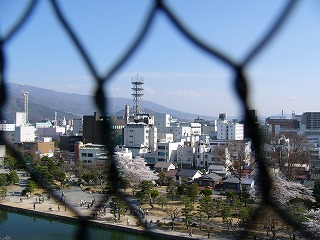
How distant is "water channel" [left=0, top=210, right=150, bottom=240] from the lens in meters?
4.32

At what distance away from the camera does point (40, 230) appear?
4.68m

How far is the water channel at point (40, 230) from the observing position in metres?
4.32

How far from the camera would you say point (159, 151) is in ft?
32.7

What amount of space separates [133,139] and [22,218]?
4879mm

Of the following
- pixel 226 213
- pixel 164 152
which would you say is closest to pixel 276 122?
pixel 226 213

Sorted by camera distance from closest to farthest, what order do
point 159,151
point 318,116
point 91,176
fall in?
point 91,176, point 318,116, point 159,151

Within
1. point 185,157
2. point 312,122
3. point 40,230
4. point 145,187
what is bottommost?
point 40,230

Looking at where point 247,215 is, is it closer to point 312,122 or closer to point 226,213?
point 226,213

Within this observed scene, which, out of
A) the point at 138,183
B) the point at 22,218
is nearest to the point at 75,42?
the point at 22,218

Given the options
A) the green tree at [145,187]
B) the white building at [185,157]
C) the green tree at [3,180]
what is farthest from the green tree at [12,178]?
the white building at [185,157]

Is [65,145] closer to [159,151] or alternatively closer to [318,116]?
[159,151]

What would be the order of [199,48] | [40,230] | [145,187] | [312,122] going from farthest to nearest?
[312,122]
[145,187]
[40,230]
[199,48]

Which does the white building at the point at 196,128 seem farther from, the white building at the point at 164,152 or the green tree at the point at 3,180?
the green tree at the point at 3,180

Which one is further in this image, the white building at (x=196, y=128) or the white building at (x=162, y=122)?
the white building at (x=162, y=122)
